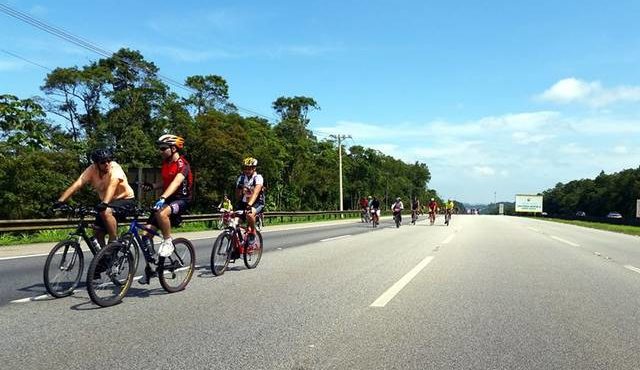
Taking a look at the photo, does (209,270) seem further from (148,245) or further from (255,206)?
(148,245)

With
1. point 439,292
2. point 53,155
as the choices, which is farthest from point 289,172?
point 439,292

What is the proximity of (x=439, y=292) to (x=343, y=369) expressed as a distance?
13.9 ft

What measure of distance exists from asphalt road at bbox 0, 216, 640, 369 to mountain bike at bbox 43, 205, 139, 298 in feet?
0.75

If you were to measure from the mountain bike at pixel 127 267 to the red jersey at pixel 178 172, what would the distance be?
1.91 feet

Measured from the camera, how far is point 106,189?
25.0 ft

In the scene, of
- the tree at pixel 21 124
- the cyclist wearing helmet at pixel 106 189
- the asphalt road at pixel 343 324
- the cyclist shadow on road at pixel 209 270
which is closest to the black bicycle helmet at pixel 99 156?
the cyclist wearing helmet at pixel 106 189

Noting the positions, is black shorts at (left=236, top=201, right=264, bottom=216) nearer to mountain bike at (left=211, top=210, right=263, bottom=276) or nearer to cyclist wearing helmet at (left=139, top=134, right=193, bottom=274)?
mountain bike at (left=211, top=210, right=263, bottom=276)

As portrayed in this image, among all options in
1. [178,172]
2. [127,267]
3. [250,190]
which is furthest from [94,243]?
[250,190]

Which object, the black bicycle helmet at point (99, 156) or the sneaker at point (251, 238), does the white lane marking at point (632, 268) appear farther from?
the black bicycle helmet at point (99, 156)

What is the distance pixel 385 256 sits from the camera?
562 inches

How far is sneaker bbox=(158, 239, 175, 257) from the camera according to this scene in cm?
790

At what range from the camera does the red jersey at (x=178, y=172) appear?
8.10 metres

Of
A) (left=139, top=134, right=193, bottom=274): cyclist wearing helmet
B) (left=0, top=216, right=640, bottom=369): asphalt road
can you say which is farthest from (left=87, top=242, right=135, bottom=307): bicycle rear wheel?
(left=139, top=134, right=193, bottom=274): cyclist wearing helmet

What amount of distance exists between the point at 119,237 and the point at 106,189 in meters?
0.66
